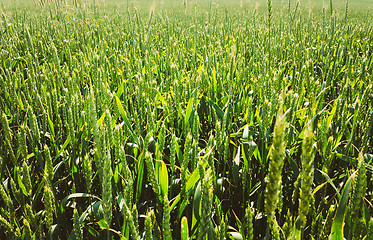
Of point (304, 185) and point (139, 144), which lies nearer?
point (304, 185)

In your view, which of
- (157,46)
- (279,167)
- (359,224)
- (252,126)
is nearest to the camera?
(279,167)

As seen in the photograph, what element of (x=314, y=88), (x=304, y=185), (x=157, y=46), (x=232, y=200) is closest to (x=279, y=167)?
(x=304, y=185)

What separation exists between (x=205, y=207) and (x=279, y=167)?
143 millimetres

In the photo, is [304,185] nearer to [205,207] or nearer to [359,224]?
[205,207]

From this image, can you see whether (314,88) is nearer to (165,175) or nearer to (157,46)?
(165,175)

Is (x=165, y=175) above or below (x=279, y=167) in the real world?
below

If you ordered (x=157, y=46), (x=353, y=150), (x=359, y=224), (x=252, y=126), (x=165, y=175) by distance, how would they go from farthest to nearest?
(x=157, y=46) → (x=252, y=126) → (x=353, y=150) → (x=165, y=175) → (x=359, y=224)

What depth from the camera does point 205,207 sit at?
44 centimetres

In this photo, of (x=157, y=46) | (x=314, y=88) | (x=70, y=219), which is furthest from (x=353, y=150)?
(x=157, y=46)

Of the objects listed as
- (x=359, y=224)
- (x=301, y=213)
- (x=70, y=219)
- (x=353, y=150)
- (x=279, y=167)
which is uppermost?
(x=279, y=167)

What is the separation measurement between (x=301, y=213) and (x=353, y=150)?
103 centimetres

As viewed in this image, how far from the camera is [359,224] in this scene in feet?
1.90

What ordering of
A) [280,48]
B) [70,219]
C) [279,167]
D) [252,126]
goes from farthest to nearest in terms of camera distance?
[280,48] < [252,126] < [70,219] < [279,167]

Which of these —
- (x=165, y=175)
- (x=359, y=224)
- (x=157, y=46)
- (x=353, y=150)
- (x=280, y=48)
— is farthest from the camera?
Answer: (x=157, y=46)
